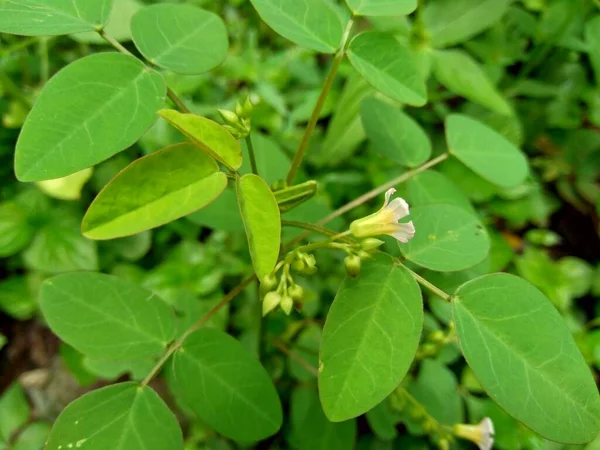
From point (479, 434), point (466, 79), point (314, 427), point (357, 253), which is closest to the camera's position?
point (357, 253)

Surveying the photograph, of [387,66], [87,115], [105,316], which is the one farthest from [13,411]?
[387,66]

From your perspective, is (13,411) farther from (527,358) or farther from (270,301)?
(527,358)

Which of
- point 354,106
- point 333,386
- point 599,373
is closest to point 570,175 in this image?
point 599,373

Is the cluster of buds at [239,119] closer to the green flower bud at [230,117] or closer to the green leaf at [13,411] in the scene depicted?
the green flower bud at [230,117]

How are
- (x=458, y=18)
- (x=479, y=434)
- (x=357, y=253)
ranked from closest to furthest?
(x=357, y=253) < (x=479, y=434) < (x=458, y=18)

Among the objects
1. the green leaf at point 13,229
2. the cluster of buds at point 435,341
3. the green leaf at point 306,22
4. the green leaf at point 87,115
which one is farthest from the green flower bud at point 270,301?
the green leaf at point 13,229

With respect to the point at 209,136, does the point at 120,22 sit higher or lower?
lower
